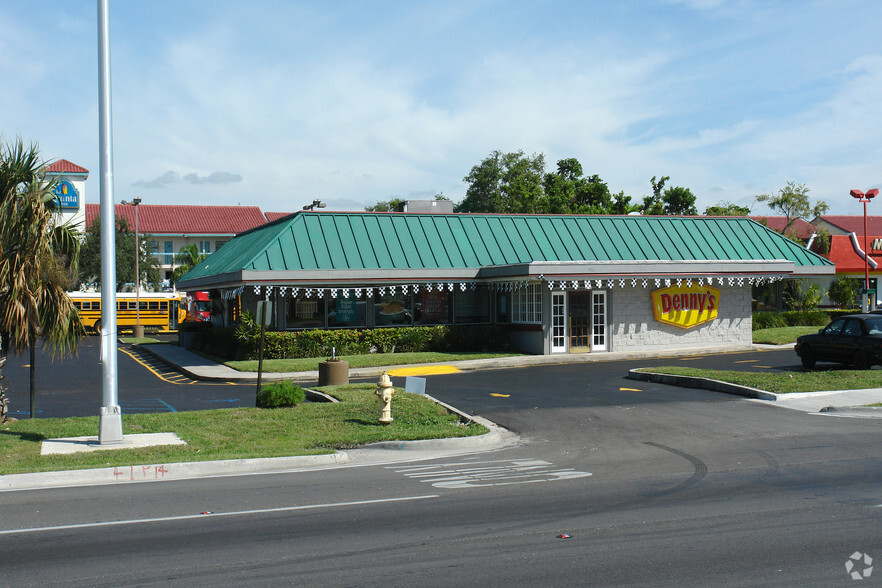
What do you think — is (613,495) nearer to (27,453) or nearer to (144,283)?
(27,453)

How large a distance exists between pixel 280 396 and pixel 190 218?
230 feet

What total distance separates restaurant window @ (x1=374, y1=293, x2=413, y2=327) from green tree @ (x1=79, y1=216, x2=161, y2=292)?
3048 cm

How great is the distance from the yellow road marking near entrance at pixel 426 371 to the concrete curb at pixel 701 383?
580cm

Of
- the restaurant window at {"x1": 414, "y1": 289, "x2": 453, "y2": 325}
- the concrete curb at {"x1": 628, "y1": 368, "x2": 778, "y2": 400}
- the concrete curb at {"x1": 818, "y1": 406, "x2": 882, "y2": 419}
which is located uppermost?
the restaurant window at {"x1": 414, "y1": 289, "x2": 453, "y2": 325}

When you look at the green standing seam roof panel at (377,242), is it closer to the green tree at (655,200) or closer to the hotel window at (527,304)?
the hotel window at (527,304)

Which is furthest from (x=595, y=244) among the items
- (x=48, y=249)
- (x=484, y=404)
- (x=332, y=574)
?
(x=332, y=574)

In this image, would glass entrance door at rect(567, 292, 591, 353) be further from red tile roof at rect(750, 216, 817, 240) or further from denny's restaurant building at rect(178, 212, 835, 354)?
red tile roof at rect(750, 216, 817, 240)

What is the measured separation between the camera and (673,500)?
9.07 meters

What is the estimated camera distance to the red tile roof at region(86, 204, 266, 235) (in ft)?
259

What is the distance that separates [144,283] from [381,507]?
64.4m

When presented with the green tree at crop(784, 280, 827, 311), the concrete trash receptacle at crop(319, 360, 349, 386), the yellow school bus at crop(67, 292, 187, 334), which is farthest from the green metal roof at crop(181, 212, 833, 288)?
the yellow school bus at crop(67, 292, 187, 334)

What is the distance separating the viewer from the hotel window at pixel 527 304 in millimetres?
29125

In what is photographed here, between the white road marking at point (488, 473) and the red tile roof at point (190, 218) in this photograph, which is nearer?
the white road marking at point (488, 473)

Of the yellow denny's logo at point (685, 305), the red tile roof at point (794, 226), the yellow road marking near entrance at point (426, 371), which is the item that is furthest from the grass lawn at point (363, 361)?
the red tile roof at point (794, 226)
